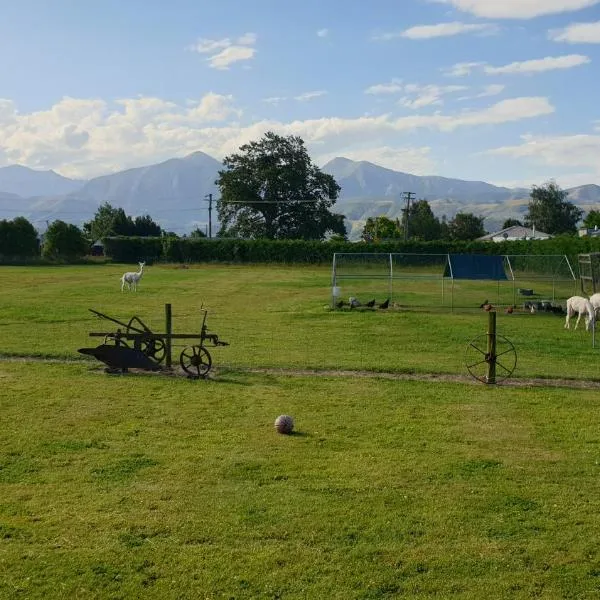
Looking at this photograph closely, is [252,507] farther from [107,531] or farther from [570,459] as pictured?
[570,459]

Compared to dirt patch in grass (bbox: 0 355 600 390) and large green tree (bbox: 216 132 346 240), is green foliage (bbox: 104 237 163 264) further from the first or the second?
dirt patch in grass (bbox: 0 355 600 390)

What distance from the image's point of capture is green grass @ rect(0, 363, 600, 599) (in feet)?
19.9

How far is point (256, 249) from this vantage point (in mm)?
72062

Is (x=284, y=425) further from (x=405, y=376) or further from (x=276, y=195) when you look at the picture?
(x=276, y=195)

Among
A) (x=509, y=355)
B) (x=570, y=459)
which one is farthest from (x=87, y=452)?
(x=509, y=355)

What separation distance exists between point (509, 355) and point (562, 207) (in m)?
108

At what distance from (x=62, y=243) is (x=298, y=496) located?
68497mm

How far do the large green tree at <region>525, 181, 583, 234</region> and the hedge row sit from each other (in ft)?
180

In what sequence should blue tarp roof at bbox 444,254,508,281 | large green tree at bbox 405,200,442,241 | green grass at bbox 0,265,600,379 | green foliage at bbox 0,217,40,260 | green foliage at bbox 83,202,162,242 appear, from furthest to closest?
large green tree at bbox 405,200,442,241 < green foliage at bbox 83,202,162,242 < green foliage at bbox 0,217,40,260 < blue tarp roof at bbox 444,254,508,281 < green grass at bbox 0,265,600,379

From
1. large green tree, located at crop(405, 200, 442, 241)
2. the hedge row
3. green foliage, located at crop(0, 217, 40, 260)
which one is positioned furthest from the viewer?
large green tree, located at crop(405, 200, 442, 241)

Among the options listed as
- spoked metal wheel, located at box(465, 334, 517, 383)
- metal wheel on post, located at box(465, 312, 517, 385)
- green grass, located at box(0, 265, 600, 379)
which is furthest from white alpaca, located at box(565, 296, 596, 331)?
metal wheel on post, located at box(465, 312, 517, 385)

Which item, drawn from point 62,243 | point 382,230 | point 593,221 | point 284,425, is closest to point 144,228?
point 382,230

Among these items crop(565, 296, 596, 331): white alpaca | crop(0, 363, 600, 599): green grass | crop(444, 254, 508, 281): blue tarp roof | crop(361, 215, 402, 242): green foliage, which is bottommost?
crop(0, 363, 600, 599): green grass

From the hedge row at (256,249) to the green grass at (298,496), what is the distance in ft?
173
